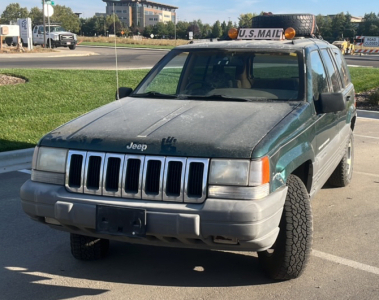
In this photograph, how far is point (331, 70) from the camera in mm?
6016

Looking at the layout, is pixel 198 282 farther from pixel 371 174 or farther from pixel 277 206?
pixel 371 174

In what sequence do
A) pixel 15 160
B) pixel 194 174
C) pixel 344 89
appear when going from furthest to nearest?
pixel 15 160
pixel 344 89
pixel 194 174

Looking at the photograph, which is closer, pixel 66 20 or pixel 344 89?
pixel 344 89

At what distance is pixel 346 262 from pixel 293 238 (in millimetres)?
884

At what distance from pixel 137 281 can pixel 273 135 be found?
5.00 feet

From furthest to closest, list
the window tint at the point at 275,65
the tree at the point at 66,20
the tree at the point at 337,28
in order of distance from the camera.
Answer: the tree at the point at 66,20
the tree at the point at 337,28
the window tint at the point at 275,65

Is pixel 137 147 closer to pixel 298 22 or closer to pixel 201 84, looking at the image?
pixel 201 84

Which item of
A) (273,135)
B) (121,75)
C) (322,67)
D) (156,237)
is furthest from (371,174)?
(121,75)

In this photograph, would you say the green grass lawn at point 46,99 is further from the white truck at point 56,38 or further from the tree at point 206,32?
the tree at point 206,32

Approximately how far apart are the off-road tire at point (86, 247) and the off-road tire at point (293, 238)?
140 cm

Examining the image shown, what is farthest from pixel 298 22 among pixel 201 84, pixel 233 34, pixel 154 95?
pixel 154 95

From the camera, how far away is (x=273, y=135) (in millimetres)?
3924

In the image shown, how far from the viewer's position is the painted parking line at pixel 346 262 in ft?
14.7

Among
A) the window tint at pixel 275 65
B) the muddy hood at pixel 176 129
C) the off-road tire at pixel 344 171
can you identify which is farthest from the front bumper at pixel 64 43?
the muddy hood at pixel 176 129
